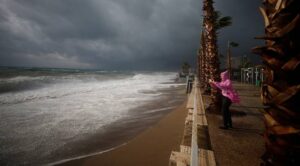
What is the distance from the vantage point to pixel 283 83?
118 centimetres

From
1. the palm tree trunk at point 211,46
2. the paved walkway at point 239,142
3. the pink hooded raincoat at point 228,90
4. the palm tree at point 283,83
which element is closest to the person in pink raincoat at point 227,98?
the pink hooded raincoat at point 228,90

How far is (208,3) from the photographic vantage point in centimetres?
844

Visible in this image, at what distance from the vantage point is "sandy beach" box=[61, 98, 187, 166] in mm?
4215

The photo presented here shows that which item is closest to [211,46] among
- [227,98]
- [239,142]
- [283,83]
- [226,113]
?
[227,98]

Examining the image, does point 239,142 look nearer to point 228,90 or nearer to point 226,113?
point 226,113

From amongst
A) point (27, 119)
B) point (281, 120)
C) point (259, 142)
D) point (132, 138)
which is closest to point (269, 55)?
point (281, 120)

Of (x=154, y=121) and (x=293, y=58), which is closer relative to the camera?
(x=293, y=58)

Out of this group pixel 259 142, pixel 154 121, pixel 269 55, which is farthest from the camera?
pixel 154 121

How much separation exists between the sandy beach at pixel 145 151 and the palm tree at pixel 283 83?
326 cm

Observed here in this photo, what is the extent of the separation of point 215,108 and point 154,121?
8.53ft

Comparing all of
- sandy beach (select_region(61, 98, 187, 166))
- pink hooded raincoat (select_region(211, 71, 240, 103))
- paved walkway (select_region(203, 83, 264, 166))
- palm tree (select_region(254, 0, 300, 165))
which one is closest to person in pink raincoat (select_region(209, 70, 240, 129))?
pink hooded raincoat (select_region(211, 71, 240, 103))

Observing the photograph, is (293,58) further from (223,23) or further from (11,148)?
(223,23)

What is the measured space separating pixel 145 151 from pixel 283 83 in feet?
13.5

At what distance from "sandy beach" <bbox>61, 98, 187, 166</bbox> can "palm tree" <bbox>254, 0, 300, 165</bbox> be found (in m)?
3.26
